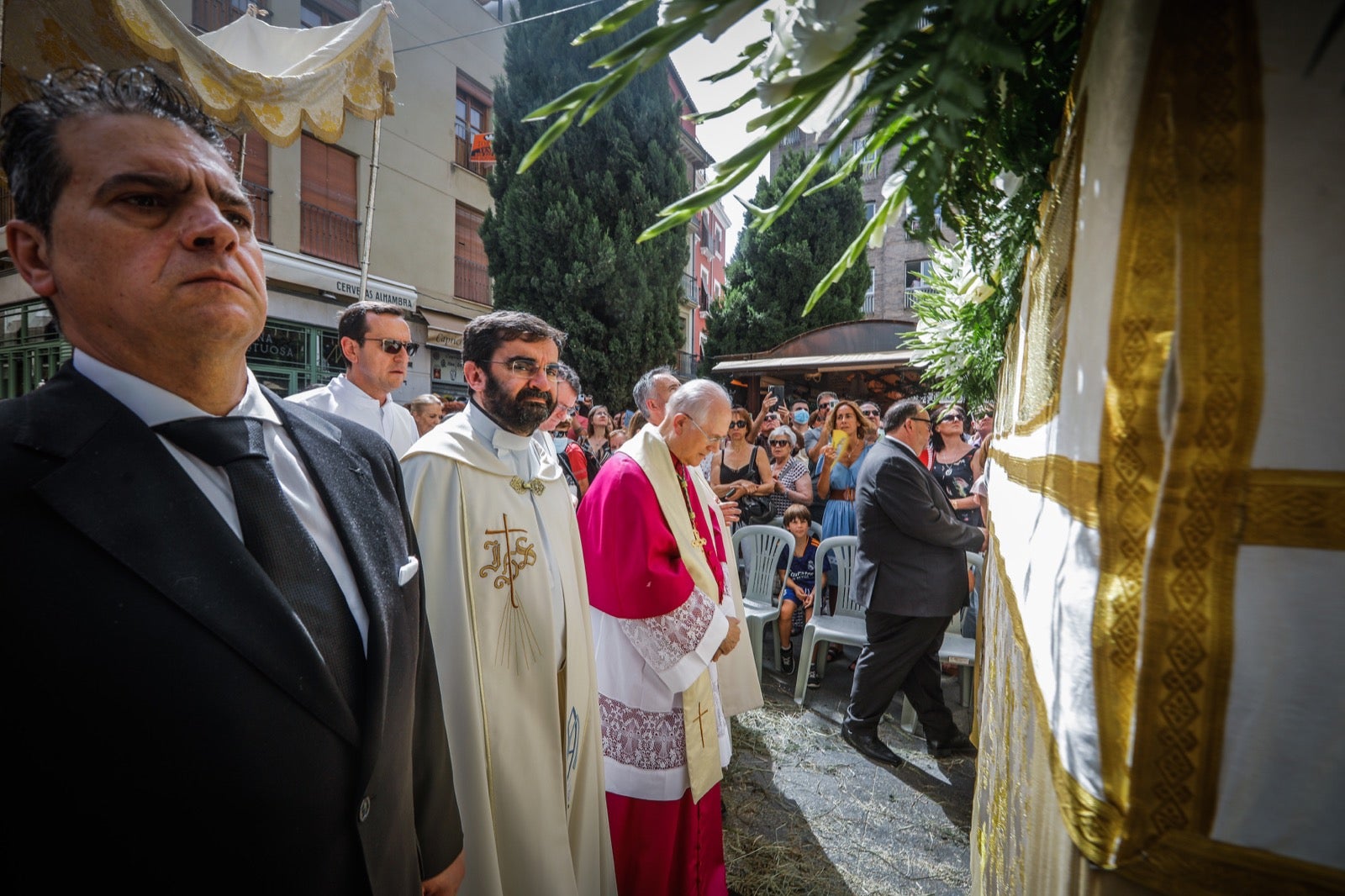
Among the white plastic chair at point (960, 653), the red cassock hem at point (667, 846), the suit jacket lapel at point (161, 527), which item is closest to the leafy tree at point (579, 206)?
the white plastic chair at point (960, 653)

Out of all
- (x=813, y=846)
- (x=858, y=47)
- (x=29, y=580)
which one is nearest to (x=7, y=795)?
(x=29, y=580)

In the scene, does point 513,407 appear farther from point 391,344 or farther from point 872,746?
point 872,746

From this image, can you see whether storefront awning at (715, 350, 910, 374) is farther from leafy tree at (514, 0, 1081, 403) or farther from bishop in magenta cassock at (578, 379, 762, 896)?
leafy tree at (514, 0, 1081, 403)

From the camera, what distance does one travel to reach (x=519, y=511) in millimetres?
2512

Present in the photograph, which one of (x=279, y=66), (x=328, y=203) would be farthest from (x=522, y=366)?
(x=328, y=203)

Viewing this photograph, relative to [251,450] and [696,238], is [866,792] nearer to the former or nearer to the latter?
[251,450]

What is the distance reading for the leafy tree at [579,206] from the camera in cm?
1416

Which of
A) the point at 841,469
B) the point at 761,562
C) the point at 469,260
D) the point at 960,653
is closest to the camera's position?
the point at 960,653

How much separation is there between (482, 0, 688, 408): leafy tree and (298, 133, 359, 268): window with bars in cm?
279

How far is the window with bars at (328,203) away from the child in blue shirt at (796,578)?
1209 centimetres

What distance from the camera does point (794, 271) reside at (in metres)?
20.5

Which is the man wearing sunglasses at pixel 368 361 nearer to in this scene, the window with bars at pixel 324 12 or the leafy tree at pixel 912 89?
the leafy tree at pixel 912 89

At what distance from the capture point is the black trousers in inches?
158

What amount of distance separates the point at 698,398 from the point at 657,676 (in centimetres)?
125
